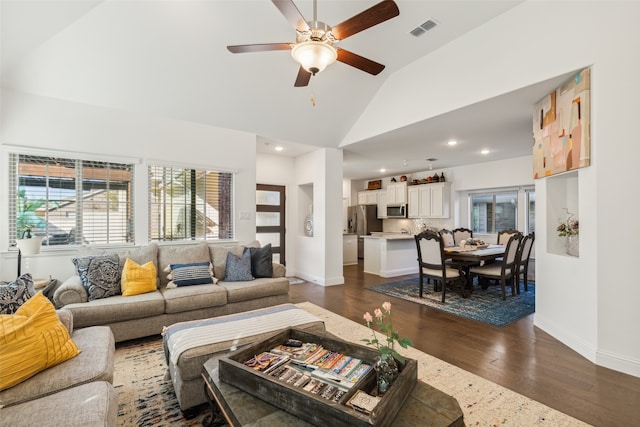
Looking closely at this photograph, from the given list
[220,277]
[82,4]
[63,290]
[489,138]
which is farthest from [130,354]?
[489,138]

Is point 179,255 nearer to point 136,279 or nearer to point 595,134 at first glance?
point 136,279

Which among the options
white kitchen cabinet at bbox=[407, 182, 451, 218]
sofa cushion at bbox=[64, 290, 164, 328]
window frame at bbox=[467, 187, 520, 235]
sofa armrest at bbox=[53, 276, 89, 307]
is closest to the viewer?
sofa cushion at bbox=[64, 290, 164, 328]

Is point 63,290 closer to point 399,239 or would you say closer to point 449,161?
point 399,239

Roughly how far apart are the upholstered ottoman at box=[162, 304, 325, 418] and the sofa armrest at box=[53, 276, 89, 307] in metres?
1.31

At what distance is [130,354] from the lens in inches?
107

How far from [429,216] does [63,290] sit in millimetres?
7083

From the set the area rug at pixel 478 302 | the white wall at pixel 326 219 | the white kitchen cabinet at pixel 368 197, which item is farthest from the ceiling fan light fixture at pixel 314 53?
the white kitchen cabinet at pixel 368 197

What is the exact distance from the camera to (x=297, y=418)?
1.25 m

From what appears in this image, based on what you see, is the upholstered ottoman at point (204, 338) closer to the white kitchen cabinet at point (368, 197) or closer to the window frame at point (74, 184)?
the window frame at point (74, 184)

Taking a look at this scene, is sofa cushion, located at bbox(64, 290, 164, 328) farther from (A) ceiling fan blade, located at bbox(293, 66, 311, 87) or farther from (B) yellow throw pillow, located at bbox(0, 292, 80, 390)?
(A) ceiling fan blade, located at bbox(293, 66, 311, 87)

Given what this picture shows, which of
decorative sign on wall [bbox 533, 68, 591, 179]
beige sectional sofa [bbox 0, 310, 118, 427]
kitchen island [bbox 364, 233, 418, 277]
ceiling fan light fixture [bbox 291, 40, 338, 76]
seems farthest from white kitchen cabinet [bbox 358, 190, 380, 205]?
beige sectional sofa [bbox 0, 310, 118, 427]

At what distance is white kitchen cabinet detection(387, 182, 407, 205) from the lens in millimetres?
7961

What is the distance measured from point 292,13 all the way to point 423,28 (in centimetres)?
196

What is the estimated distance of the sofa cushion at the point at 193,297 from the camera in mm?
3062
